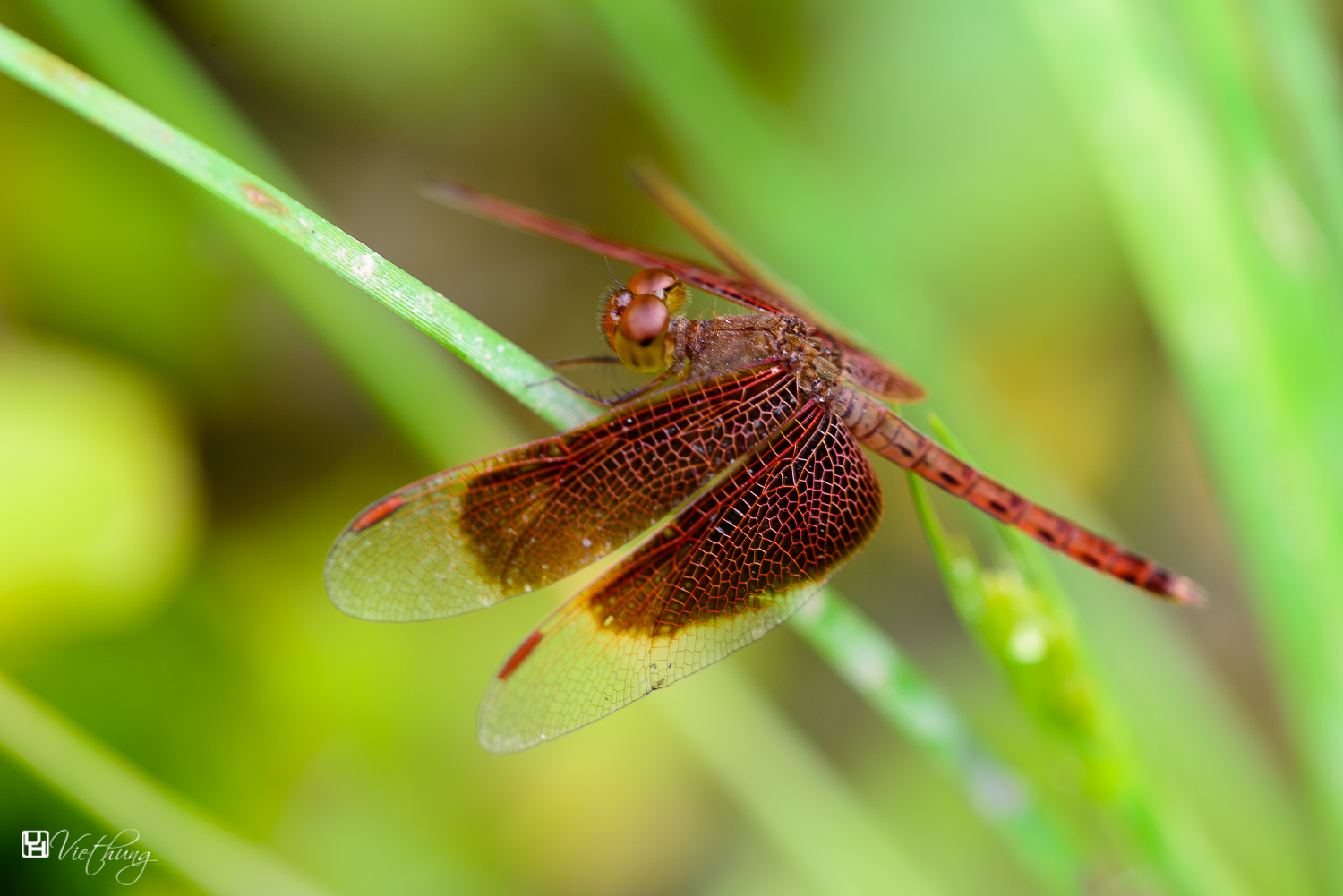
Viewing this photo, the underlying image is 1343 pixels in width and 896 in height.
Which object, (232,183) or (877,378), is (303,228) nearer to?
(232,183)

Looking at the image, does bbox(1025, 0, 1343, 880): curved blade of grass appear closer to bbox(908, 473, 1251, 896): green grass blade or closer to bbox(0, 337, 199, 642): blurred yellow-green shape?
bbox(908, 473, 1251, 896): green grass blade

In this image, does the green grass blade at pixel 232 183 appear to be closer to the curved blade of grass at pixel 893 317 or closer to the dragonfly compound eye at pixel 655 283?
the dragonfly compound eye at pixel 655 283

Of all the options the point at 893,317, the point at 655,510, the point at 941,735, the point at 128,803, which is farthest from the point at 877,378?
the point at 128,803

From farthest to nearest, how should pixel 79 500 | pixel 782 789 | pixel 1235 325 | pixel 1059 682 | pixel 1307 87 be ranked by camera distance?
pixel 782 789, pixel 79 500, pixel 1307 87, pixel 1235 325, pixel 1059 682

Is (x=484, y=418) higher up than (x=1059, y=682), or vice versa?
(x=1059, y=682)

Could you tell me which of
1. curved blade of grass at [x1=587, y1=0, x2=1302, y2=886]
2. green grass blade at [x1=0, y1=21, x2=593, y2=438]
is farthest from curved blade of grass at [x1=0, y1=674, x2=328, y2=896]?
curved blade of grass at [x1=587, y1=0, x2=1302, y2=886]

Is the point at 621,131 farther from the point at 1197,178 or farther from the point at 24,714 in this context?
the point at 24,714

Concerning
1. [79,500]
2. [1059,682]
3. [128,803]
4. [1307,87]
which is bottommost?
[128,803]

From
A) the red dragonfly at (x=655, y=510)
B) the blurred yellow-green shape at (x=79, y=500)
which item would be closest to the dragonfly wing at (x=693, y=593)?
the red dragonfly at (x=655, y=510)
